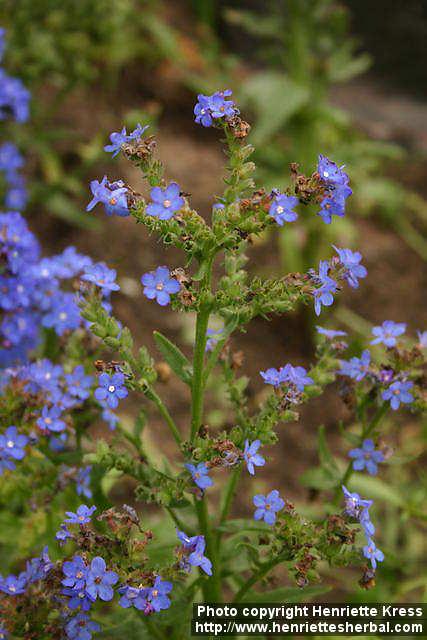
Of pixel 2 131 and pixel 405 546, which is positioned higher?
pixel 2 131

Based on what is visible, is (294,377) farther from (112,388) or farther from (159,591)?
(159,591)

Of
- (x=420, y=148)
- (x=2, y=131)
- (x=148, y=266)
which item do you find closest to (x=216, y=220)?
(x=148, y=266)

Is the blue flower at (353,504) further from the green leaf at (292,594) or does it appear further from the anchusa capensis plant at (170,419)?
the green leaf at (292,594)

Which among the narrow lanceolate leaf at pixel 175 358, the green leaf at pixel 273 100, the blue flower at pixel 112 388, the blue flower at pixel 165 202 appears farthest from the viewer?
the green leaf at pixel 273 100

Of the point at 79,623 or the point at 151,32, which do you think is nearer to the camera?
the point at 79,623

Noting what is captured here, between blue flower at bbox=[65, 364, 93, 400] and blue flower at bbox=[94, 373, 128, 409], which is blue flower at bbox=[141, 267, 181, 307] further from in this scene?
blue flower at bbox=[65, 364, 93, 400]

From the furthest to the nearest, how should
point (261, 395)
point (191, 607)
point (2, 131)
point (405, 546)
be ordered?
point (2, 131) < point (261, 395) < point (405, 546) < point (191, 607)

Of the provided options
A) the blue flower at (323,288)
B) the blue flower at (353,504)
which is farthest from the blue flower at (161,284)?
the blue flower at (353,504)

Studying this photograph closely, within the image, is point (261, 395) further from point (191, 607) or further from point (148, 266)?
point (191, 607)
